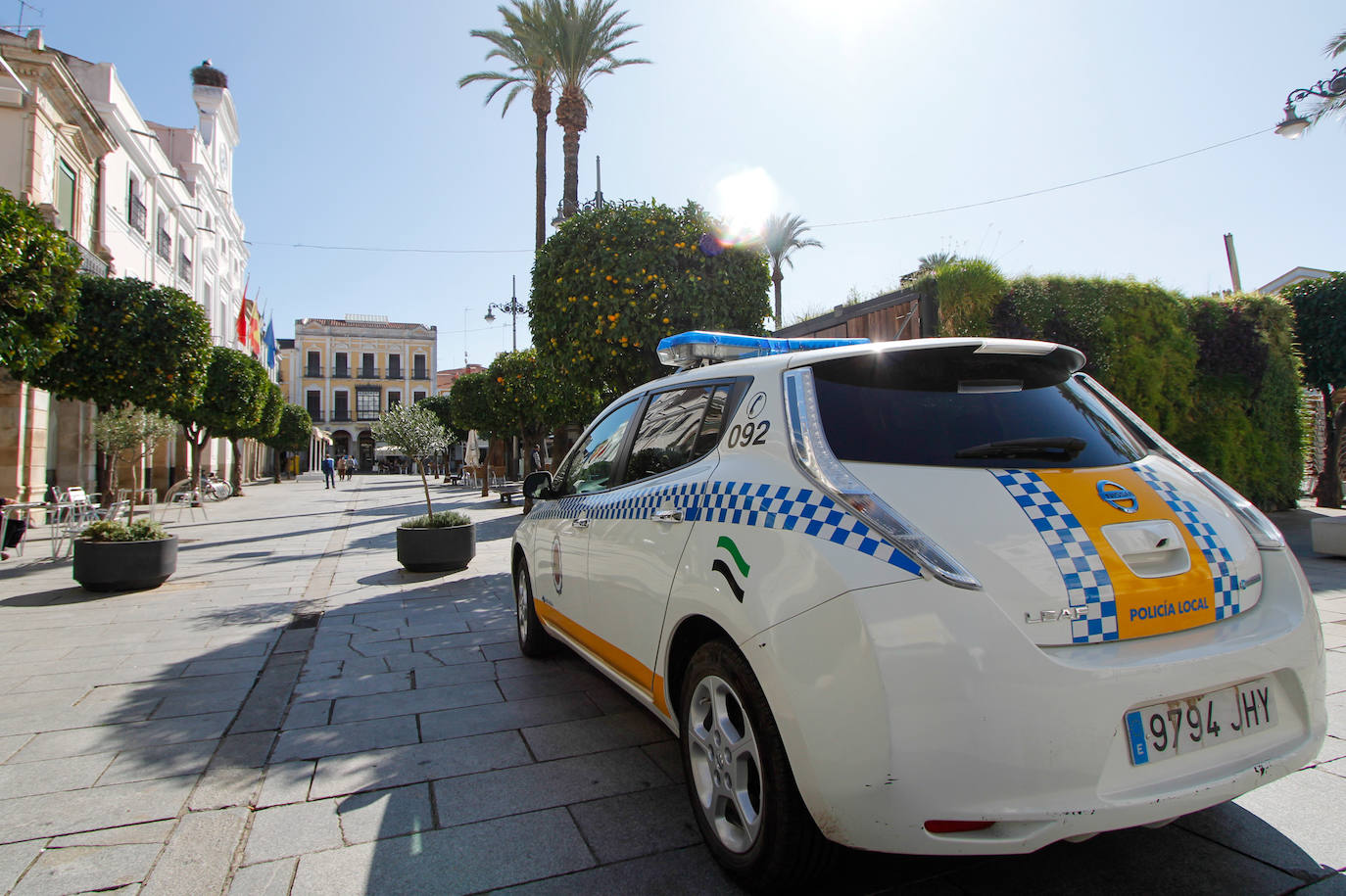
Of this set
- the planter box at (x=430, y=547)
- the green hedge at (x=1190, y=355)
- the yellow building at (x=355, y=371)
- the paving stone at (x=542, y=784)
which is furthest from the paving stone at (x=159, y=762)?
the yellow building at (x=355, y=371)

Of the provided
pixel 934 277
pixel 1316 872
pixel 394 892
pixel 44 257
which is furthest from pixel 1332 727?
pixel 44 257

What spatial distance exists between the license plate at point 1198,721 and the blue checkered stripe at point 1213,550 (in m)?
0.21

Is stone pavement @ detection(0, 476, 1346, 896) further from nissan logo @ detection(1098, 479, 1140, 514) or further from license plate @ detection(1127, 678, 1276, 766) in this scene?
nissan logo @ detection(1098, 479, 1140, 514)

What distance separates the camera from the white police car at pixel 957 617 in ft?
5.76

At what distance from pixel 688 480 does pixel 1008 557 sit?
112 centimetres

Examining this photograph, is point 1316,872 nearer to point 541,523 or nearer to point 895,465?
point 895,465

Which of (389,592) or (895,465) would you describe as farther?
(389,592)

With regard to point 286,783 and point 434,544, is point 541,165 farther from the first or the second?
point 286,783

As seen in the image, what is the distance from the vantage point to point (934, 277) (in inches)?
383

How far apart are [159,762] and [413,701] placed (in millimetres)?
1195

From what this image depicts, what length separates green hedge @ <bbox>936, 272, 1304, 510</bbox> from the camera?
1028cm

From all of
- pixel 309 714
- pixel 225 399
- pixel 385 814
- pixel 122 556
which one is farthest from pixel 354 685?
pixel 225 399

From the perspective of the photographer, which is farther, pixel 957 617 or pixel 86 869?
pixel 86 869

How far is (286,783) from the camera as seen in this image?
3139 mm
